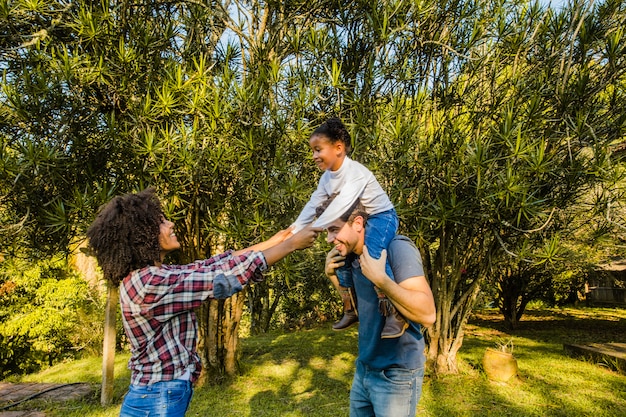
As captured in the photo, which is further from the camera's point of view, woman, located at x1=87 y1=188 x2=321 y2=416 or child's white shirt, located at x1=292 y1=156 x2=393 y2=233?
child's white shirt, located at x1=292 y1=156 x2=393 y2=233

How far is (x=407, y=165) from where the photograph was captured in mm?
4969

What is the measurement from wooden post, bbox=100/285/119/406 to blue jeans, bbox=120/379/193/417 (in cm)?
402

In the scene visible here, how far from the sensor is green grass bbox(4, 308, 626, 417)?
535 centimetres

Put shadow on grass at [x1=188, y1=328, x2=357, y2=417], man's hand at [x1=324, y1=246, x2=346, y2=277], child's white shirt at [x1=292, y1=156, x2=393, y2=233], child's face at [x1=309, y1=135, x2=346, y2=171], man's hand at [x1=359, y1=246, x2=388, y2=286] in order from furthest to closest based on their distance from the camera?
shadow on grass at [x1=188, y1=328, x2=357, y2=417]
child's face at [x1=309, y1=135, x2=346, y2=171]
child's white shirt at [x1=292, y1=156, x2=393, y2=233]
man's hand at [x1=324, y1=246, x2=346, y2=277]
man's hand at [x1=359, y1=246, x2=388, y2=286]

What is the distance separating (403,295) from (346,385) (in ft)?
17.5

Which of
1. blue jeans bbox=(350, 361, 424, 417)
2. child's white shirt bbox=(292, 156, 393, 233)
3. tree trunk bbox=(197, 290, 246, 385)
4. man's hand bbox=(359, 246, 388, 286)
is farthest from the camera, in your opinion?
tree trunk bbox=(197, 290, 246, 385)

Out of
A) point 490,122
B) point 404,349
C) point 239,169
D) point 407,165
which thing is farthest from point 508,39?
point 404,349

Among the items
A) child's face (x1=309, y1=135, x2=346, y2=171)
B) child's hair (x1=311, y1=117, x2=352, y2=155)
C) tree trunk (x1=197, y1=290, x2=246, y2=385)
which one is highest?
child's hair (x1=311, y1=117, x2=352, y2=155)

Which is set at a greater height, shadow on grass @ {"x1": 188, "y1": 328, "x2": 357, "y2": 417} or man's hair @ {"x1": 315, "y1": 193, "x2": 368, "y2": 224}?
man's hair @ {"x1": 315, "y1": 193, "x2": 368, "y2": 224}

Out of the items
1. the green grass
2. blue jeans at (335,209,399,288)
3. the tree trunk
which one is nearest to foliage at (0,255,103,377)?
the green grass

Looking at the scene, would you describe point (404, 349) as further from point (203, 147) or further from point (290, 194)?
point (203, 147)

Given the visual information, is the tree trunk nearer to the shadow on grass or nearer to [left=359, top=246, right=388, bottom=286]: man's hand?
the shadow on grass

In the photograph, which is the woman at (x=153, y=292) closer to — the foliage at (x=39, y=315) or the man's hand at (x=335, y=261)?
the man's hand at (x=335, y=261)

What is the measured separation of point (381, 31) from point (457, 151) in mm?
1545
